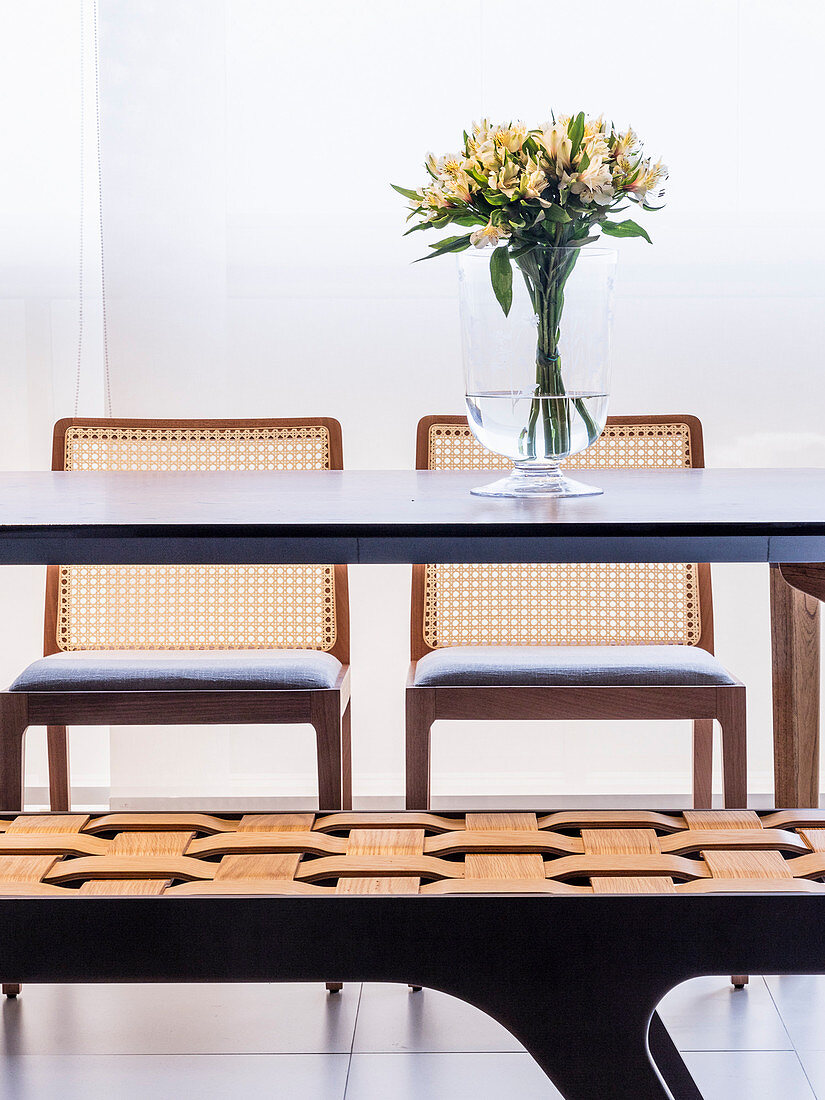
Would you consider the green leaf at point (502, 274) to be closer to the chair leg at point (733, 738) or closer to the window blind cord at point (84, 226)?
the chair leg at point (733, 738)

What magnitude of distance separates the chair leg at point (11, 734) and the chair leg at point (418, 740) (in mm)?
649

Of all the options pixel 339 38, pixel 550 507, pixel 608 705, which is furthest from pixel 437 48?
pixel 550 507

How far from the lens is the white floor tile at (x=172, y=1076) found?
1.55m

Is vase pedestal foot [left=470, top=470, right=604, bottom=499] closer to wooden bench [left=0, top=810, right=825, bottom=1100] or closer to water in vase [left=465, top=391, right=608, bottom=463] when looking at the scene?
water in vase [left=465, top=391, right=608, bottom=463]

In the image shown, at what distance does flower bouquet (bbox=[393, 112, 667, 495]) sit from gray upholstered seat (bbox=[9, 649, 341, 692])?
68cm

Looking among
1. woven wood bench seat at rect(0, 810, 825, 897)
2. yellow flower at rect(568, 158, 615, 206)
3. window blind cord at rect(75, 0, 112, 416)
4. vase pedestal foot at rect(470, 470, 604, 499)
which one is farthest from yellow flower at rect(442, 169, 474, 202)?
window blind cord at rect(75, 0, 112, 416)

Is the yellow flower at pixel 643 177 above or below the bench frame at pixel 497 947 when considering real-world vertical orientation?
above

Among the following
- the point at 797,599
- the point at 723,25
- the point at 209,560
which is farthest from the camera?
the point at 723,25

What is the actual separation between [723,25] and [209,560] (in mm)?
2291

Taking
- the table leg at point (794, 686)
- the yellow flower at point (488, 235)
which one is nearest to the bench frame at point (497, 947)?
the yellow flower at point (488, 235)

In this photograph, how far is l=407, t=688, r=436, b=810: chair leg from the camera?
1.87 meters

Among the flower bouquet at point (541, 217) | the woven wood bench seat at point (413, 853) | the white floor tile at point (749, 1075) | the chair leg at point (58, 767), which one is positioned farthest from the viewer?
the chair leg at point (58, 767)

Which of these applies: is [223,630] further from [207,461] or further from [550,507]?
[550,507]

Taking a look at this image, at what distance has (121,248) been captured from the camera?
2.77 meters
